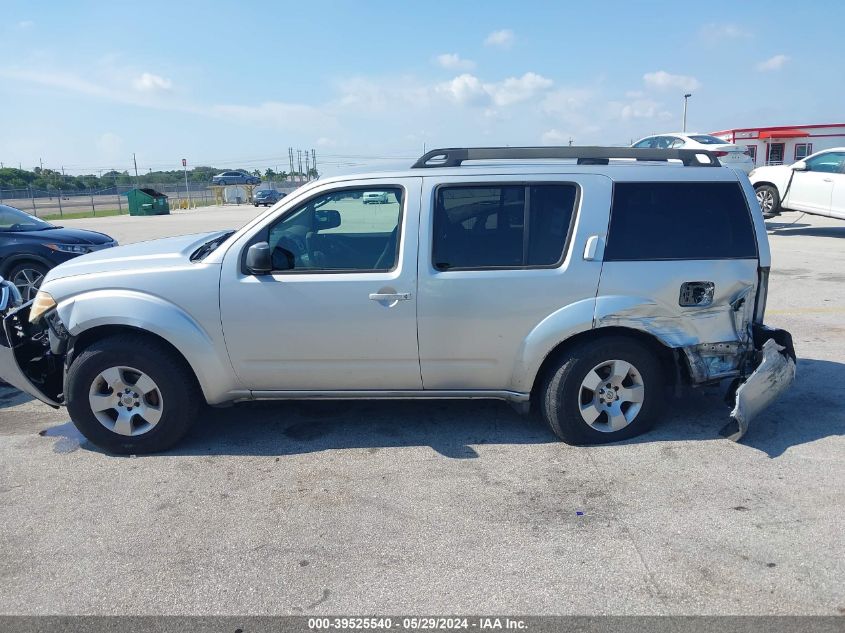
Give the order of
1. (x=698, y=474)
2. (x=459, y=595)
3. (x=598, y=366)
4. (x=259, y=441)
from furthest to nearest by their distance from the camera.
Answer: (x=259, y=441) < (x=598, y=366) < (x=698, y=474) < (x=459, y=595)

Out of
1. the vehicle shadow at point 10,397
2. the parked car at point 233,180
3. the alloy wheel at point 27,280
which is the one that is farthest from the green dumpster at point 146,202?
the vehicle shadow at point 10,397

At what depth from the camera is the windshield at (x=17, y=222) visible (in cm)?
991

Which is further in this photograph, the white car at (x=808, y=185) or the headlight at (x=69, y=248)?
the white car at (x=808, y=185)

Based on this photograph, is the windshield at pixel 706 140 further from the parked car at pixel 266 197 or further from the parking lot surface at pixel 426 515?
the parked car at pixel 266 197

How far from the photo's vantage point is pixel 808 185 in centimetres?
1516

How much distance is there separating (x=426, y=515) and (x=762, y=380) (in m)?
2.34

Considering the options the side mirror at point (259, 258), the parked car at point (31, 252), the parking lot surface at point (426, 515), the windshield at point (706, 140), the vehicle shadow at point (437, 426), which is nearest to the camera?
the parking lot surface at point (426, 515)

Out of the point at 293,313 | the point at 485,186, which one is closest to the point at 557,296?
the point at 485,186

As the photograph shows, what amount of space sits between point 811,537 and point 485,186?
8.69 feet

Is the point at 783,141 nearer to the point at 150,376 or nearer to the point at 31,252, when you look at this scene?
the point at 31,252

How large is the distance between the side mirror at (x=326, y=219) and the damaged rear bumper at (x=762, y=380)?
284cm

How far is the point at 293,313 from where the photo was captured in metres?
4.23

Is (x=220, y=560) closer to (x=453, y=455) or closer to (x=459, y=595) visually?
(x=459, y=595)

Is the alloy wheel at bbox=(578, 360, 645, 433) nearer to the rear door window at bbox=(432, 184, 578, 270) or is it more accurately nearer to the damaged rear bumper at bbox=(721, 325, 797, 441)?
the damaged rear bumper at bbox=(721, 325, 797, 441)
